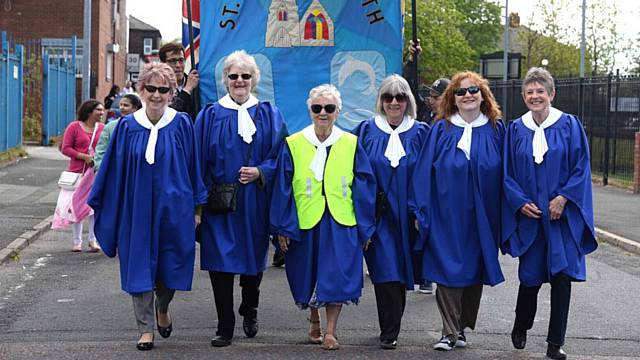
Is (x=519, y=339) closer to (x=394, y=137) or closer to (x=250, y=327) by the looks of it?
(x=394, y=137)

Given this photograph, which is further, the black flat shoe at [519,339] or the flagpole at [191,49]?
the flagpole at [191,49]

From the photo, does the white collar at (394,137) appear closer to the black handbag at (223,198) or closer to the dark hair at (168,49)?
the black handbag at (223,198)

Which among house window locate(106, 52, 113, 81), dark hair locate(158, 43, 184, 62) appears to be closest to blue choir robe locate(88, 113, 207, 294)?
dark hair locate(158, 43, 184, 62)

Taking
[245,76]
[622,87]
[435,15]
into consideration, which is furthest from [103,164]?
[435,15]

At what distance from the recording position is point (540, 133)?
7.03 metres

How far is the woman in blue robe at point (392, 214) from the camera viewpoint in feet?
24.0

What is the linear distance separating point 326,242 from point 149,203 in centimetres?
121

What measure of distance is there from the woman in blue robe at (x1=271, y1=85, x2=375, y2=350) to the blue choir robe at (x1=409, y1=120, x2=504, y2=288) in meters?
0.42

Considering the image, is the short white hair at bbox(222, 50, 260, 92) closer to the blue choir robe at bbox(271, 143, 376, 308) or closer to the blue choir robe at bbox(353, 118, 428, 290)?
the blue choir robe at bbox(271, 143, 376, 308)

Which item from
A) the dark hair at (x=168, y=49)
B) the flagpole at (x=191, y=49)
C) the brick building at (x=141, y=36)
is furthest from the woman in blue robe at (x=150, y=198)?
the brick building at (x=141, y=36)

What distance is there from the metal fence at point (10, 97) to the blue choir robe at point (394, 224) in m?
17.6

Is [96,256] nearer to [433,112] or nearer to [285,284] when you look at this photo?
[285,284]

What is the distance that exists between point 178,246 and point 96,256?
4.73m

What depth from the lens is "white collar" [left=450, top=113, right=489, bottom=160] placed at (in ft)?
23.4
